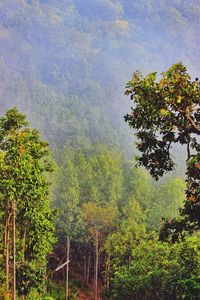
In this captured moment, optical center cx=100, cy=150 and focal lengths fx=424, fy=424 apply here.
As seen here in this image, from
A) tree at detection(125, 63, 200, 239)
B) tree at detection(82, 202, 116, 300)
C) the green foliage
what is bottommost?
the green foliage

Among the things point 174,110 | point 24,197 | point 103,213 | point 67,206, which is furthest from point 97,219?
point 174,110

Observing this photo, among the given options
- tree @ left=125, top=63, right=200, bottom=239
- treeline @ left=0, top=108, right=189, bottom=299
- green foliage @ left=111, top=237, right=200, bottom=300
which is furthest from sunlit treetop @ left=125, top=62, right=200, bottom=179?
green foliage @ left=111, top=237, right=200, bottom=300

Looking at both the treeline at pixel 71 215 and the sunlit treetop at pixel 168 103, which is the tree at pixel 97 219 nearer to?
the treeline at pixel 71 215

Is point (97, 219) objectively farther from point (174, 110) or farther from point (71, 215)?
point (174, 110)

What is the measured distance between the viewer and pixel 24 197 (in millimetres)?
19688

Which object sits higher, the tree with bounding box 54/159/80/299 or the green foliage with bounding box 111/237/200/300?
the tree with bounding box 54/159/80/299

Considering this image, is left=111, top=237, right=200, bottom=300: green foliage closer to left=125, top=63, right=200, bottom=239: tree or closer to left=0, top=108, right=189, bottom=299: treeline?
left=0, top=108, right=189, bottom=299: treeline

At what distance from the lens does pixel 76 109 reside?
173375 mm

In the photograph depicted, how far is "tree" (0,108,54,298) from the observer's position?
18.8 m

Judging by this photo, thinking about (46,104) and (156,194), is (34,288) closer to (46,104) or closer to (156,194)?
(156,194)

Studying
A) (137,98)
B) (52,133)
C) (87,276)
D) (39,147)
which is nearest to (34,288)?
(39,147)

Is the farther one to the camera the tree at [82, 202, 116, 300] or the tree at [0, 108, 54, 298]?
the tree at [82, 202, 116, 300]

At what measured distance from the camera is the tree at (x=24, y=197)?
1878 cm

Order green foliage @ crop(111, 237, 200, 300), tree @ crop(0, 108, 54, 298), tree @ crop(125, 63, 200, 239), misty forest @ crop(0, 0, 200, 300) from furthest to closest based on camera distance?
green foliage @ crop(111, 237, 200, 300), tree @ crop(0, 108, 54, 298), misty forest @ crop(0, 0, 200, 300), tree @ crop(125, 63, 200, 239)
